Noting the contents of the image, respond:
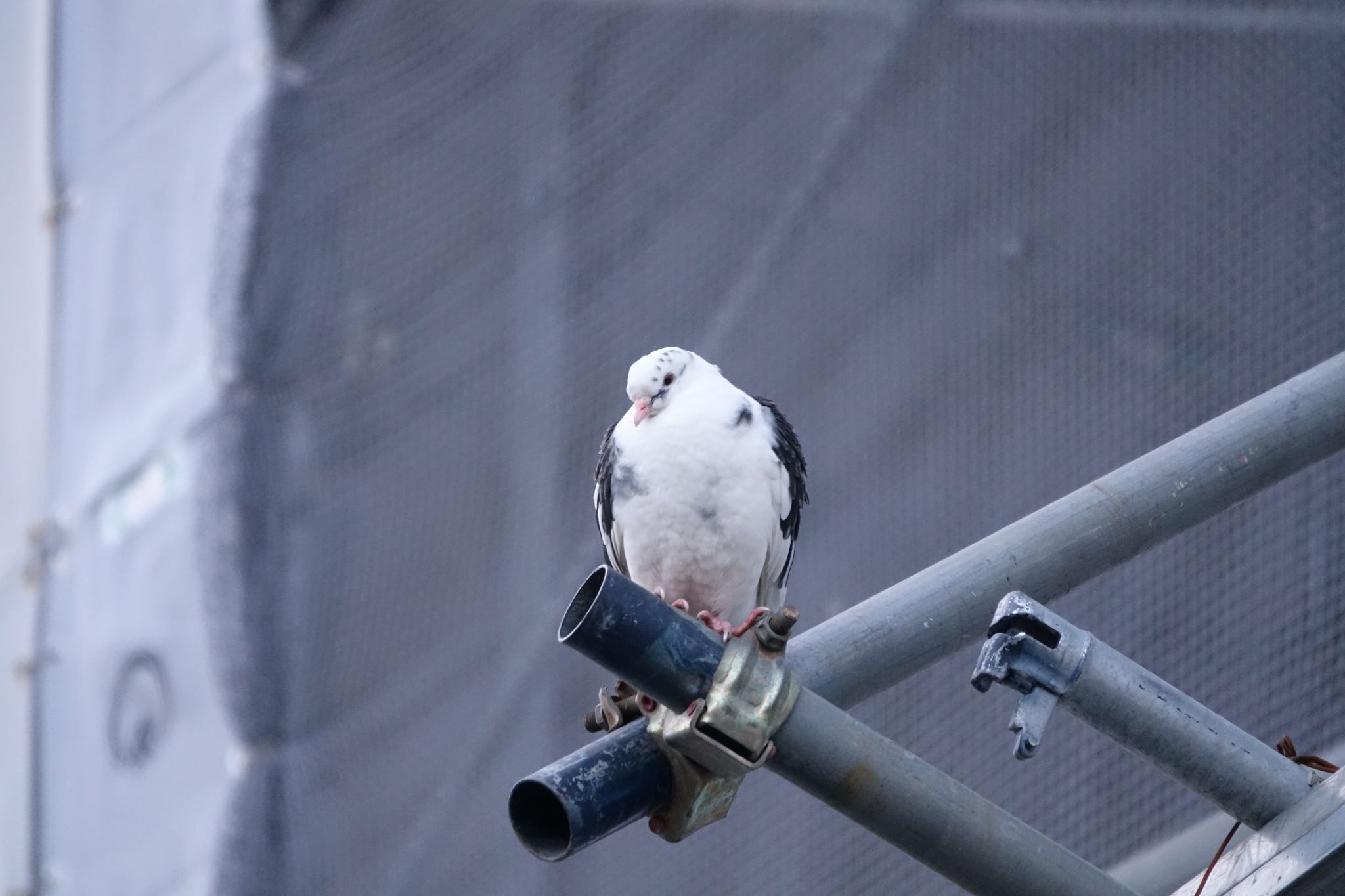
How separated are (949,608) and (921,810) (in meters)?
0.36

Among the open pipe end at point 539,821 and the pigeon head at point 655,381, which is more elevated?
the pigeon head at point 655,381

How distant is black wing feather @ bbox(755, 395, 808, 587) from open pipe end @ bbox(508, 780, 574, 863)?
187cm

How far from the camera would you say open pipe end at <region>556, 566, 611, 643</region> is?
107 inches

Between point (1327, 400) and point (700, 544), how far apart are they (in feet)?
5.56

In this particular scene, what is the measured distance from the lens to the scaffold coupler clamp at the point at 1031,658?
275cm

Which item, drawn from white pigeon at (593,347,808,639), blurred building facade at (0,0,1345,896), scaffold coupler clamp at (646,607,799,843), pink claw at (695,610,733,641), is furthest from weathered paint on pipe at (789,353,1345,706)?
blurred building facade at (0,0,1345,896)

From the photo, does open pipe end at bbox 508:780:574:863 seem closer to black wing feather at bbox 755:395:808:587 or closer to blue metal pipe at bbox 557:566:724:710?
blue metal pipe at bbox 557:566:724:710

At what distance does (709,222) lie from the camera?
7402mm

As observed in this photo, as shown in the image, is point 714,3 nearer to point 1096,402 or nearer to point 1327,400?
point 1096,402

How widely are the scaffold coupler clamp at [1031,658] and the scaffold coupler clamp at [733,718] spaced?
0.93 feet

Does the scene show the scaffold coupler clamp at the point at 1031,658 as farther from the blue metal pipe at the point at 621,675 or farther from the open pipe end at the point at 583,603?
the open pipe end at the point at 583,603

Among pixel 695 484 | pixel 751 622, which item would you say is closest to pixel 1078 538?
pixel 751 622

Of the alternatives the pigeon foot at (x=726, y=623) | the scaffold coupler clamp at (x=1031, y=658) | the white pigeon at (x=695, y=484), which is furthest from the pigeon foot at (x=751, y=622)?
the white pigeon at (x=695, y=484)

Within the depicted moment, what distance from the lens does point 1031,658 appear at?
2770mm
